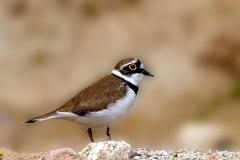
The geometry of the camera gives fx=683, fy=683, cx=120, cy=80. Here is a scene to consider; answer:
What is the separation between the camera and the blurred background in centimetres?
1656

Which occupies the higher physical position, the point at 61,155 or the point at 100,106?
the point at 100,106

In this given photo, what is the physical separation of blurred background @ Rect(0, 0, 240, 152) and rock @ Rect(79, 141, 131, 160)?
351 inches

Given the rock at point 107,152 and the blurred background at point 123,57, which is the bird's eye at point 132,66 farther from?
the blurred background at point 123,57

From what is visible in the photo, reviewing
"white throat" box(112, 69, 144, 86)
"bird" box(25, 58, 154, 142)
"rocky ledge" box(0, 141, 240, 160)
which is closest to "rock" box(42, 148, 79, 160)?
"rocky ledge" box(0, 141, 240, 160)

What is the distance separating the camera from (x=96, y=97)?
Result: 25.7 feet

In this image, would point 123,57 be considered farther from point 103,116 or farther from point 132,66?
Result: point 103,116

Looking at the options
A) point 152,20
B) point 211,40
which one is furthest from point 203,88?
point 152,20

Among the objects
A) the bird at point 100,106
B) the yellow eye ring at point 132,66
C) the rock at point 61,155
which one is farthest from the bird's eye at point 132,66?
the rock at point 61,155

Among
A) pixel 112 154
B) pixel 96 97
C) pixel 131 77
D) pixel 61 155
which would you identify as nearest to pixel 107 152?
pixel 112 154

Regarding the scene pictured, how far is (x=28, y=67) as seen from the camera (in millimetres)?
20047

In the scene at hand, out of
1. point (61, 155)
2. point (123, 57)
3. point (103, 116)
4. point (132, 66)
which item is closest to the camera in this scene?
point (61, 155)

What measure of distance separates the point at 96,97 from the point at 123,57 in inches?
467

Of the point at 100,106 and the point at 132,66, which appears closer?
the point at 100,106

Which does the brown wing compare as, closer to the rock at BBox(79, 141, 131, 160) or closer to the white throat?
the white throat
